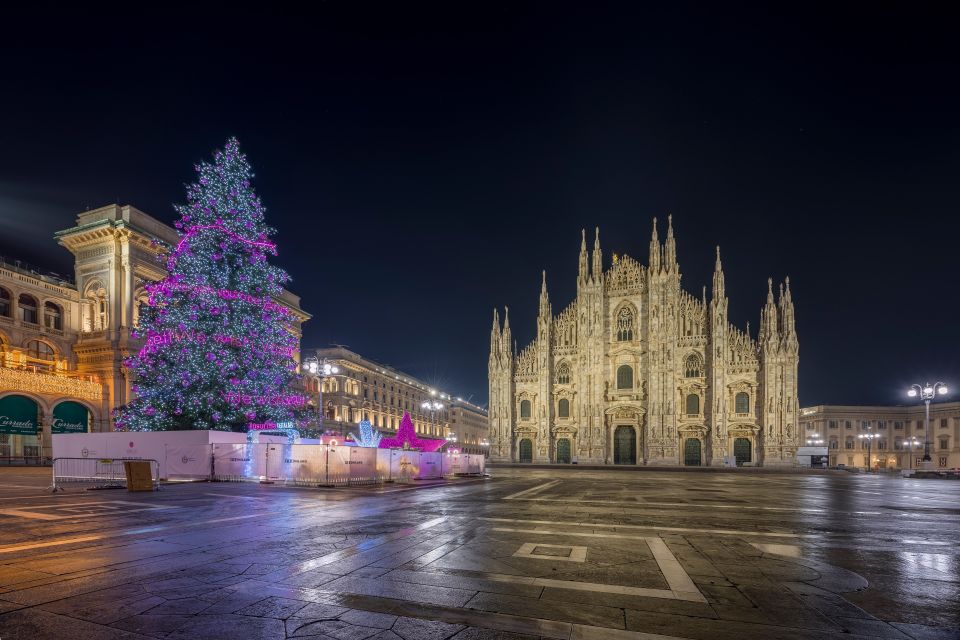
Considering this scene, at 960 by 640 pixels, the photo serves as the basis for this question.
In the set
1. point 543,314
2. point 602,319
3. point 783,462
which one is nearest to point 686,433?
point 783,462

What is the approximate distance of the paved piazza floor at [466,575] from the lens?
13.5ft

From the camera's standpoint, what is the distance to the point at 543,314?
193ft

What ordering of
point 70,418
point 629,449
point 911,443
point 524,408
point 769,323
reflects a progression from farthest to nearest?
1. point 911,443
2. point 524,408
3. point 629,449
4. point 769,323
5. point 70,418

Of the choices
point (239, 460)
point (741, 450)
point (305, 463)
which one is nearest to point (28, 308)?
point (239, 460)

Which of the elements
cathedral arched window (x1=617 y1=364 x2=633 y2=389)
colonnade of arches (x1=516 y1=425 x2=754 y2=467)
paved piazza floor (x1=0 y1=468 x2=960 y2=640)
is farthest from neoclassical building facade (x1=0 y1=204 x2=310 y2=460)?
cathedral arched window (x1=617 y1=364 x2=633 y2=389)

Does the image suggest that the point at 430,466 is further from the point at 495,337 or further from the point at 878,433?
the point at 878,433

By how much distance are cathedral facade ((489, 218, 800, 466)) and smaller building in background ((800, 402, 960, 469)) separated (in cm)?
4108

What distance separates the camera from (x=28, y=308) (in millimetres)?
40000

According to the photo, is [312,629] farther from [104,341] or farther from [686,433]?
[686,433]

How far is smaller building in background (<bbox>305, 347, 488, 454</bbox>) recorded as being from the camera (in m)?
Answer: 66.9

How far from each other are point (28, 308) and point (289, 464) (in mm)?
35311

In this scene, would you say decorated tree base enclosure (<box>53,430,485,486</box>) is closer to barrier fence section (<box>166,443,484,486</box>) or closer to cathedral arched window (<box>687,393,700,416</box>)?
barrier fence section (<box>166,443,484,486</box>)

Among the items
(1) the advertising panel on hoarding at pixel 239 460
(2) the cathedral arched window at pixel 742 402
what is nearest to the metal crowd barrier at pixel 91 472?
(1) the advertising panel on hoarding at pixel 239 460

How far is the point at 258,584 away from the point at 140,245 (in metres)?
46.4
